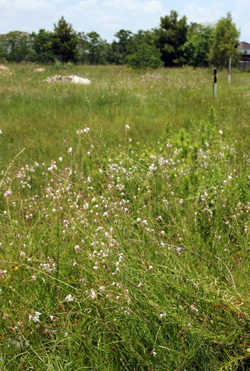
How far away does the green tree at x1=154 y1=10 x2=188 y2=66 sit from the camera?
141 feet

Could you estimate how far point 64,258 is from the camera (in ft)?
7.52

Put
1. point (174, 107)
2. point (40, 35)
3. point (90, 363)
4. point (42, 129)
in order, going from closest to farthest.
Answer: point (90, 363) < point (42, 129) < point (174, 107) < point (40, 35)

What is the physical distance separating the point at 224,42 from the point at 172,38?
14.1 metres

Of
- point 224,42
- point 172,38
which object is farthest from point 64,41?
point 224,42

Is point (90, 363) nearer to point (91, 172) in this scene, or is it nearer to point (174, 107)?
point (91, 172)

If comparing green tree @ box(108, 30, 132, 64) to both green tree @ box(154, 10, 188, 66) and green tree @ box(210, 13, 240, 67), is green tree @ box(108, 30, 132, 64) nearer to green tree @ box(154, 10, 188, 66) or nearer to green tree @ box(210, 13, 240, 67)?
green tree @ box(154, 10, 188, 66)

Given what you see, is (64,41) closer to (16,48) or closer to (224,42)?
(16,48)

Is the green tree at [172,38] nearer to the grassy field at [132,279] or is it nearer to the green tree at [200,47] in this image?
the green tree at [200,47]

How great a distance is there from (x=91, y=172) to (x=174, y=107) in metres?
4.66

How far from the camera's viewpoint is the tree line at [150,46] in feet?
103

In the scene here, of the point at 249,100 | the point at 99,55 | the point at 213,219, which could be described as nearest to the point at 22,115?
the point at 249,100

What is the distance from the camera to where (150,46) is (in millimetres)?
35906

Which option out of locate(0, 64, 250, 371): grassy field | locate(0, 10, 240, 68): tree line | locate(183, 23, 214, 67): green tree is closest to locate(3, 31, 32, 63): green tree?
locate(0, 10, 240, 68): tree line

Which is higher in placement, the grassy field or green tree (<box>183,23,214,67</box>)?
green tree (<box>183,23,214,67</box>)
